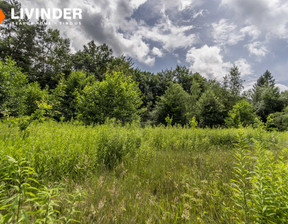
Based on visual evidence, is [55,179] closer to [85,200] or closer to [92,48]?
[85,200]

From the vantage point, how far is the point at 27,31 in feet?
82.4

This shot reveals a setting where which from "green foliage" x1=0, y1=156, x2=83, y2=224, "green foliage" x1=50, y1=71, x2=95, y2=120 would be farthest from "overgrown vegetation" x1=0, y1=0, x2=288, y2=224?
"green foliage" x1=50, y1=71, x2=95, y2=120

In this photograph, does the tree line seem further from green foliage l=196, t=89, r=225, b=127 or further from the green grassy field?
the green grassy field

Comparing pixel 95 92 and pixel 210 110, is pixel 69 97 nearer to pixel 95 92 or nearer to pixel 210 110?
pixel 95 92

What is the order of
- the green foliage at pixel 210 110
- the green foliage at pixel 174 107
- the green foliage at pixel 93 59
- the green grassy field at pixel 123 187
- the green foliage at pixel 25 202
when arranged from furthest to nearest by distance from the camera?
the green foliage at pixel 93 59 < the green foliage at pixel 174 107 < the green foliage at pixel 210 110 < the green grassy field at pixel 123 187 < the green foliage at pixel 25 202

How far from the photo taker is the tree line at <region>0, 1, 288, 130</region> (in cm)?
1004

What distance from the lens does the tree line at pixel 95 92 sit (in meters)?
10.0

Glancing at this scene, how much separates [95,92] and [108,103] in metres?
1.30

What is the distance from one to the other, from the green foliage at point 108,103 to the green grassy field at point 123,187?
18.2 ft

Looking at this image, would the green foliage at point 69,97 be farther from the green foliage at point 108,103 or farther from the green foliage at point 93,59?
the green foliage at point 93,59

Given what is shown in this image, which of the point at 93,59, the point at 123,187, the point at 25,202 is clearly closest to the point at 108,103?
the point at 123,187

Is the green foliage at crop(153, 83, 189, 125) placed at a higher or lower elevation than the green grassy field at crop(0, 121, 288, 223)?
higher

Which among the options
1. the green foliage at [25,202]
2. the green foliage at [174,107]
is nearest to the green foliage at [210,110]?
the green foliage at [174,107]

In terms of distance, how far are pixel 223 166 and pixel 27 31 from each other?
35.6 m
